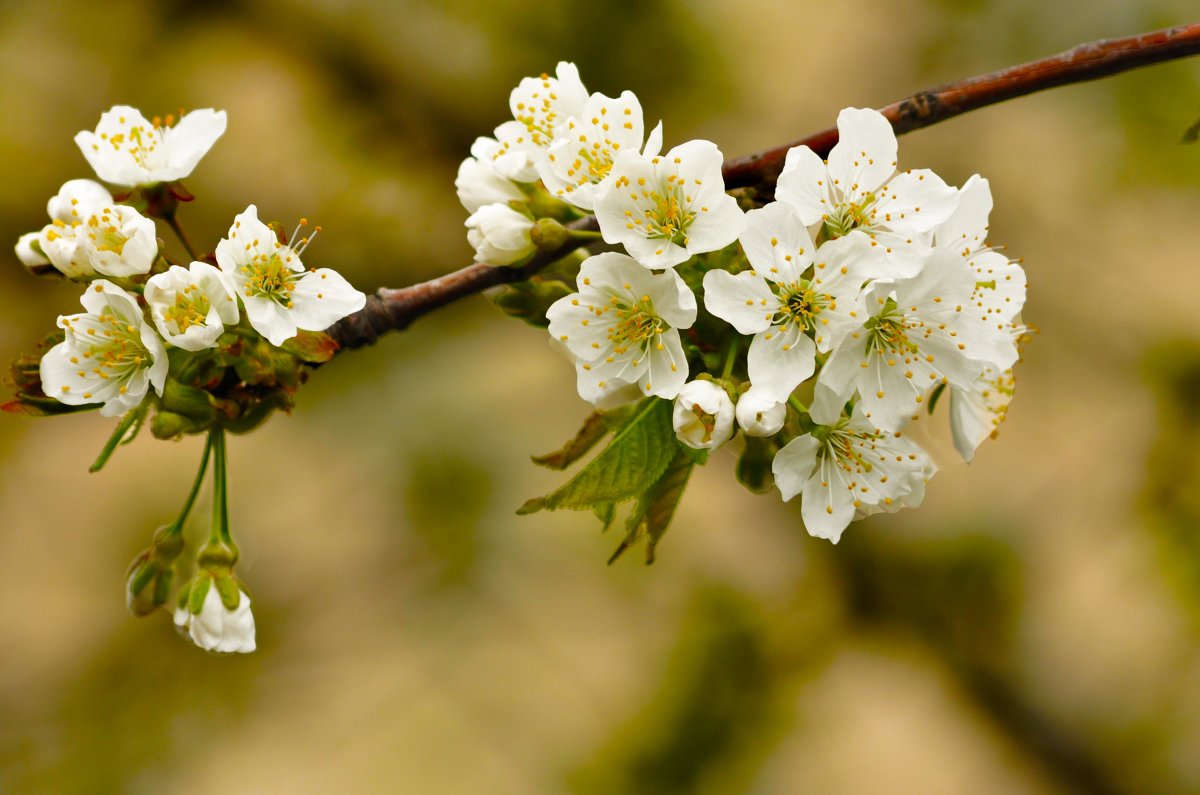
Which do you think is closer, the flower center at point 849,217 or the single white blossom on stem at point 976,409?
the flower center at point 849,217

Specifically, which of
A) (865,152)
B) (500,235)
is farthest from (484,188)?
(865,152)

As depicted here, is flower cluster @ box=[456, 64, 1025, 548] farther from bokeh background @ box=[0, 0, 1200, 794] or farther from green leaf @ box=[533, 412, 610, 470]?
bokeh background @ box=[0, 0, 1200, 794]

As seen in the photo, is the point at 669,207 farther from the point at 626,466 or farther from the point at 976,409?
the point at 976,409

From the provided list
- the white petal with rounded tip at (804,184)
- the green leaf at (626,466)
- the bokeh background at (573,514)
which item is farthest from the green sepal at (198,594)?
the bokeh background at (573,514)

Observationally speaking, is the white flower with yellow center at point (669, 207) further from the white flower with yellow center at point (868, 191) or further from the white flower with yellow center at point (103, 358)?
the white flower with yellow center at point (103, 358)

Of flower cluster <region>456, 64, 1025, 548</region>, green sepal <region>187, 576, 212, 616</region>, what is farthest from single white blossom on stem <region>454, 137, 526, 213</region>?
green sepal <region>187, 576, 212, 616</region>

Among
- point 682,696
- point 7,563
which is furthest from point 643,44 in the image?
point 7,563

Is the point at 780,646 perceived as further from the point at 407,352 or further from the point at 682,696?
the point at 407,352
